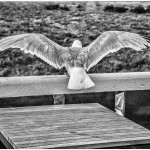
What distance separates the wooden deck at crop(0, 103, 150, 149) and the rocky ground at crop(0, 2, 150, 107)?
128 inches

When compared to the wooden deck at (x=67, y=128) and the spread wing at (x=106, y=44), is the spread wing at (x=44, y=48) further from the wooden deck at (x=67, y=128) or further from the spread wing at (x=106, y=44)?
the wooden deck at (x=67, y=128)

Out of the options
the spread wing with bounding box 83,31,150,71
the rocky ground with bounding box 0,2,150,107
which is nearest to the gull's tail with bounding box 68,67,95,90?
the spread wing with bounding box 83,31,150,71

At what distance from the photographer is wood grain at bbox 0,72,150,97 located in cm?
459

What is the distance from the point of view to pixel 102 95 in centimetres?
511

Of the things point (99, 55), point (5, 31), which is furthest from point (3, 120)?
point (5, 31)

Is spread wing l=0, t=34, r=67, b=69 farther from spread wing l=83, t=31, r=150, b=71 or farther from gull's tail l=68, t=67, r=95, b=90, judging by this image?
gull's tail l=68, t=67, r=95, b=90

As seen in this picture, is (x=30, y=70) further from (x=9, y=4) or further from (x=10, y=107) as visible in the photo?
(x=10, y=107)

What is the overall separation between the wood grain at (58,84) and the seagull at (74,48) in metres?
0.22

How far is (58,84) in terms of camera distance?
4.82m

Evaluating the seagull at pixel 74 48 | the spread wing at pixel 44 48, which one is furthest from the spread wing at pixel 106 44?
the spread wing at pixel 44 48

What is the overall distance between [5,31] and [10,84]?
4.12 m

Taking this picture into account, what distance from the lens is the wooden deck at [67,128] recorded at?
12.0 feet

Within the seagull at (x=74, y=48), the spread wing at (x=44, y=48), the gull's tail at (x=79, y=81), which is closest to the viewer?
the gull's tail at (x=79, y=81)

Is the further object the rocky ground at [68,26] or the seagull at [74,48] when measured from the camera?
the rocky ground at [68,26]
